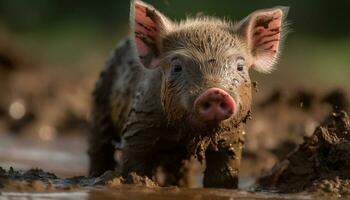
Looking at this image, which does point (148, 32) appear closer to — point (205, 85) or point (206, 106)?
point (205, 85)

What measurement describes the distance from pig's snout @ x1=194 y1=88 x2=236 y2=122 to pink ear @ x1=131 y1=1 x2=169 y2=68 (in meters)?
1.34

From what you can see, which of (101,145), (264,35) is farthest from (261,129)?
(264,35)

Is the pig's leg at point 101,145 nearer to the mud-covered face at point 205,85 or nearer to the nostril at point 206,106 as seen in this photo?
the mud-covered face at point 205,85

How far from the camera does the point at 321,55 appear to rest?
76.4 feet

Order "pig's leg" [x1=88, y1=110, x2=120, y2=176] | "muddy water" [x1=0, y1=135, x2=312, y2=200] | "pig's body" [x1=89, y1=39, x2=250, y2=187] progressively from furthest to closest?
"pig's leg" [x1=88, y1=110, x2=120, y2=176], "pig's body" [x1=89, y1=39, x2=250, y2=187], "muddy water" [x1=0, y1=135, x2=312, y2=200]

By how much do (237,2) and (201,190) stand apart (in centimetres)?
1702

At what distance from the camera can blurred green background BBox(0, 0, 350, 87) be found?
2180 cm

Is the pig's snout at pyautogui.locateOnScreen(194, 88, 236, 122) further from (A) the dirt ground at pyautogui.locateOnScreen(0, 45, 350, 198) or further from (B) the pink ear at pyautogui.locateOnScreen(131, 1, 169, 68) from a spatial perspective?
(B) the pink ear at pyautogui.locateOnScreen(131, 1, 169, 68)

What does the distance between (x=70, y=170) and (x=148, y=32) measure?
13.2ft

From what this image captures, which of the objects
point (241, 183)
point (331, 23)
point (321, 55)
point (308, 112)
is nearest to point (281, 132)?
point (308, 112)

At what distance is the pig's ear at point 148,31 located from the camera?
8.66 metres

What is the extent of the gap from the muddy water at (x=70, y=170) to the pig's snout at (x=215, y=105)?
21.3 inches

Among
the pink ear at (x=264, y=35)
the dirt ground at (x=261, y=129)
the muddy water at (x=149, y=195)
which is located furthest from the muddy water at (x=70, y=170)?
the pink ear at (x=264, y=35)

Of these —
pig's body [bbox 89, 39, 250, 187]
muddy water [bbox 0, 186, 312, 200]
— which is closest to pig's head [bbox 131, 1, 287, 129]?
pig's body [bbox 89, 39, 250, 187]
